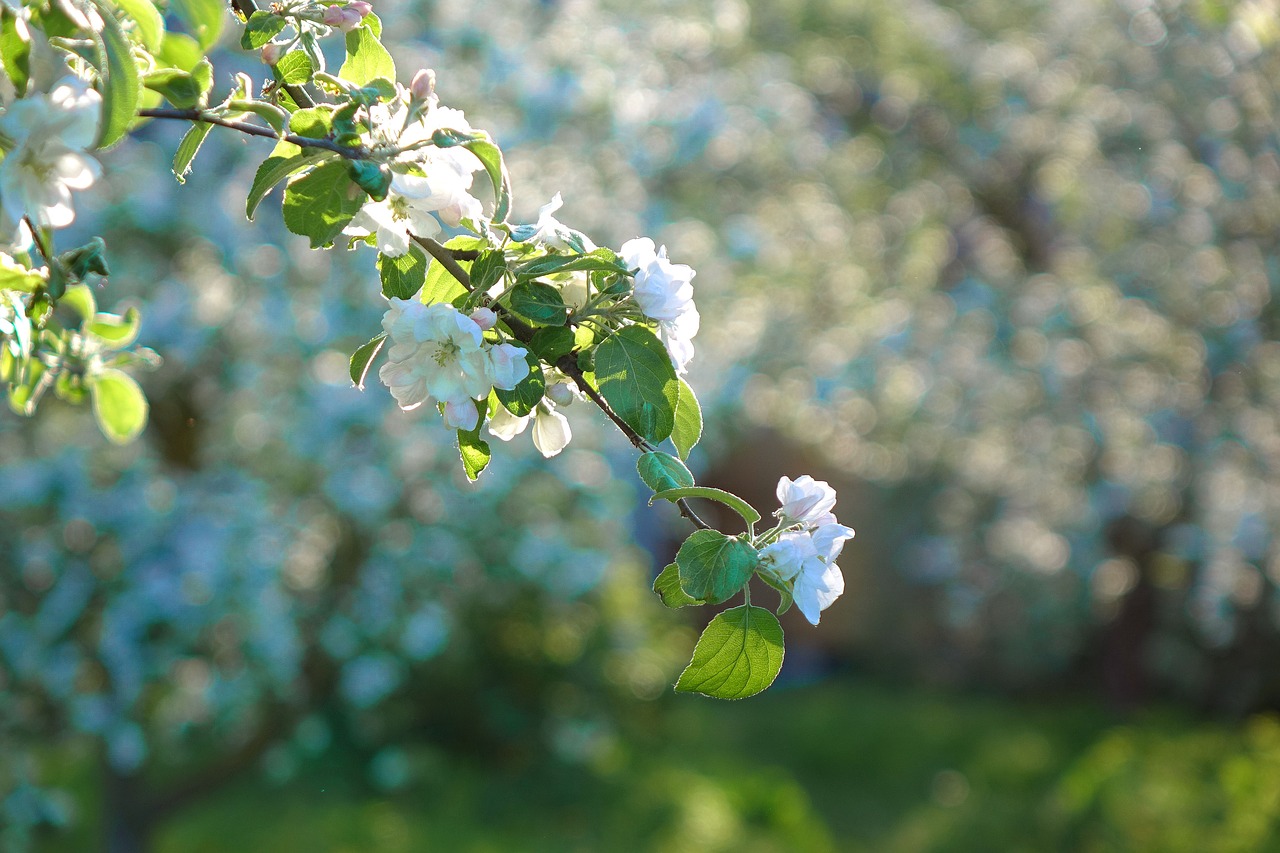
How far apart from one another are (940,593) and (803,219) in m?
3.76

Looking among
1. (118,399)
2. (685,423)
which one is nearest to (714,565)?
(685,423)

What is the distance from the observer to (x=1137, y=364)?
5.68m

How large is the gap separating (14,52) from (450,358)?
0.33 metres

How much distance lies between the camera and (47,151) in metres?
0.74

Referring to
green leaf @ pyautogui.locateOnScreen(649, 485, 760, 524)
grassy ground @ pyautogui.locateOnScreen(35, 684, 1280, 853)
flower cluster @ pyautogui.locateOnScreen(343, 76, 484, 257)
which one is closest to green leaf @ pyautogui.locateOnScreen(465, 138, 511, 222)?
flower cluster @ pyautogui.locateOnScreen(343, 76, 484, 257)

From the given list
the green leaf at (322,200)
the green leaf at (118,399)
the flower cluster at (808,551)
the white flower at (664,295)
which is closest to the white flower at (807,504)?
the flower cluster at (808,551)

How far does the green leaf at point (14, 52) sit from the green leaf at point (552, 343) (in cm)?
36

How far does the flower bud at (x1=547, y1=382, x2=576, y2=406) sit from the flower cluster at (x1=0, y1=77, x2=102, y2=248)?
33 cm

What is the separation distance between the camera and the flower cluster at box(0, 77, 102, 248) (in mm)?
716

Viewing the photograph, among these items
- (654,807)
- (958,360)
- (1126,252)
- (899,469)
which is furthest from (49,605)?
(899,469)

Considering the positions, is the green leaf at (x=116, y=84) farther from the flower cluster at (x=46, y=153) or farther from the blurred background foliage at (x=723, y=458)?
the blurred background foliage at (x=723, y=458)

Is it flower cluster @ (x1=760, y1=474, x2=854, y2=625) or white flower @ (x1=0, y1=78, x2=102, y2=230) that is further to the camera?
flower cluster @ (x1=760, y1=474, x2=854, y2=625)

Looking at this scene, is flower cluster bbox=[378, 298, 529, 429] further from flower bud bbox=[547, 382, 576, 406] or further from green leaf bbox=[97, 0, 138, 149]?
green leaf bbox=[97, 0, 138, 149]

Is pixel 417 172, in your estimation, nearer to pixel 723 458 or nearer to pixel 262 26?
pixel 262 26
